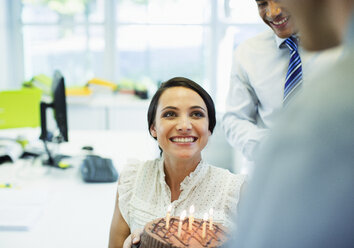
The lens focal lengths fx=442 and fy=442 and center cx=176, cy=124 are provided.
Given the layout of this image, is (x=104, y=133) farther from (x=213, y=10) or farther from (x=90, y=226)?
(x=213, y=10)

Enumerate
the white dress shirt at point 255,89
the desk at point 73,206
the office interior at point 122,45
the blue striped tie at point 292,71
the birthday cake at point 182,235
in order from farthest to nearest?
1. the office interior at point 122,45
2. the white dress shirt at point 255,89
3. the blue striped tie at point 292,71
4. the desk at point 73,206
5. the birthday cake at point 182,235

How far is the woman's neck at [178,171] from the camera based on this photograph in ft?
5.70

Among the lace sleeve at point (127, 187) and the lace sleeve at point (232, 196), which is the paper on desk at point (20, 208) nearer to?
the lace sleeve at point (127, 187)

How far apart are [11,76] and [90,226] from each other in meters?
Result: 4.10

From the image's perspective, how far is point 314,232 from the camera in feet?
1.92

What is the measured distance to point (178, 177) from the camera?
175cm

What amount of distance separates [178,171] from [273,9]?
2.61 feet

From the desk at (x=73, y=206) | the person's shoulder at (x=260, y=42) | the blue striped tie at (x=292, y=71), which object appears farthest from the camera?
the person's shoulder at (x=260, y=42)

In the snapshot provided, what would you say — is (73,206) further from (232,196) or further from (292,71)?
(292,71)

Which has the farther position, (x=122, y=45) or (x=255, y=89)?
(x=122, y=45)

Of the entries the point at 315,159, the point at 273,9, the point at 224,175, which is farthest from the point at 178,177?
the point at 315,159

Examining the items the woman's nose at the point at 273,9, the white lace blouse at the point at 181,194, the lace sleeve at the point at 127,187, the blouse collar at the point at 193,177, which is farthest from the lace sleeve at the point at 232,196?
the woman's nose at the point at 273,9

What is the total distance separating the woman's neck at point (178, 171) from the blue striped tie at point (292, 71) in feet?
1.82

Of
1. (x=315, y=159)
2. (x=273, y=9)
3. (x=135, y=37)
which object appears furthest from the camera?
(x=135, y=37)
